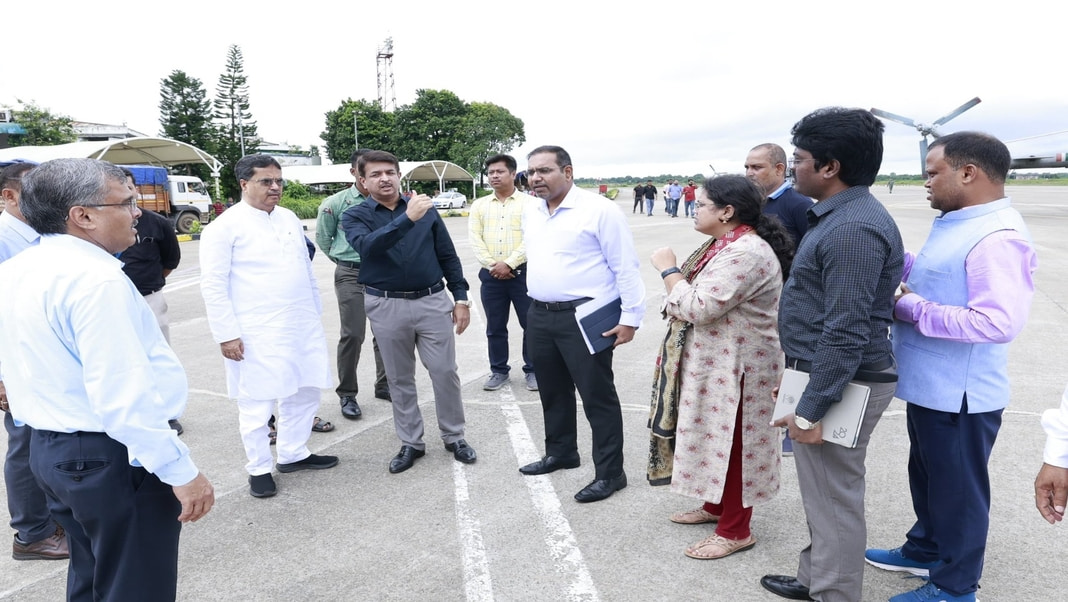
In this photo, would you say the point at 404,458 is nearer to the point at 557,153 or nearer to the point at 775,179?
the point at 557,153

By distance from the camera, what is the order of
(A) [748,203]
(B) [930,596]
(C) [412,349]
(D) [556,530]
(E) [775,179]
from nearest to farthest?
(B) [930,596] < (A) [748,203] < (D) [556,530] < (C) [412,349] < (E) [775,179]

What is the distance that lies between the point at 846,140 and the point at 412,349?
285cm

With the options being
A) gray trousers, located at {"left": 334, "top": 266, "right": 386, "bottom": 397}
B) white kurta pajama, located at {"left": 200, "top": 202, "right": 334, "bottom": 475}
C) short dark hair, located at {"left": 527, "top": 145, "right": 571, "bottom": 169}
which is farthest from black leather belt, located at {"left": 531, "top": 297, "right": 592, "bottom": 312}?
gray trousers, located at {"left": 334, "top": 266, "right": 386, "bottom": 397}

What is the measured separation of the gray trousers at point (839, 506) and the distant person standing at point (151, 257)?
3990 mm

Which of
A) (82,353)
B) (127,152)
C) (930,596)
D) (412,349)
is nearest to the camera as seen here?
(82,353)

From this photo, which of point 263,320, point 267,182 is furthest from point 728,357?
point 267,182

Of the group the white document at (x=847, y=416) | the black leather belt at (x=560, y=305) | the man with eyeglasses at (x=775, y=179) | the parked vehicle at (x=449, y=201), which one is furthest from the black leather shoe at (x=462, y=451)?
the parked vehicle at (x=449, y=201)

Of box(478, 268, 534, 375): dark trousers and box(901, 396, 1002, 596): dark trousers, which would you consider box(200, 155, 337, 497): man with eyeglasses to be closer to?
box(478, 268, 534, 375): dark trousers

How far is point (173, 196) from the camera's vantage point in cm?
2420

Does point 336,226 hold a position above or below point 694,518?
above

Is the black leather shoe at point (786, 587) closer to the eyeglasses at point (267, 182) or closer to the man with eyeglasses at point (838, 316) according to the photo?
the man with eyeglasses at point (838, 316)

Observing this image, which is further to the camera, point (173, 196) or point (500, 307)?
point (173, 196)

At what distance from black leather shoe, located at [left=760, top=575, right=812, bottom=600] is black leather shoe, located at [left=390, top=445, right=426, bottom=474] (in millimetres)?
2187

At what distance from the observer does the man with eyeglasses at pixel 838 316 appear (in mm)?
2123
